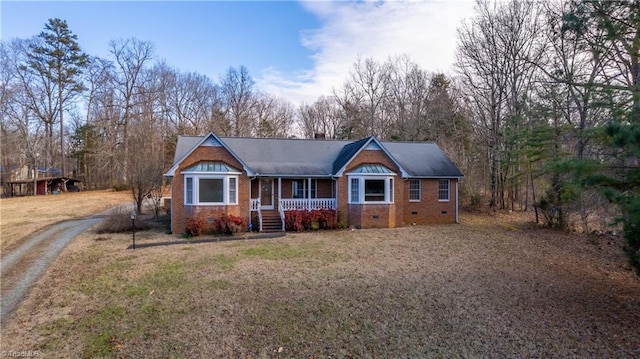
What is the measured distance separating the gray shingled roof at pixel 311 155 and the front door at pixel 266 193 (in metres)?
0.87

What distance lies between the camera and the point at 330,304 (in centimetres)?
779

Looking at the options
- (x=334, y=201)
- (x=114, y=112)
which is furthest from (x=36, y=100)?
(x=334, y=201)

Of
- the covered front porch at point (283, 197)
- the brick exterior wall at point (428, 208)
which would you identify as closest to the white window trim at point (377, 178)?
the covered front porch at point (283, 197)

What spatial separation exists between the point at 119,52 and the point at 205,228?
37075 millimetres

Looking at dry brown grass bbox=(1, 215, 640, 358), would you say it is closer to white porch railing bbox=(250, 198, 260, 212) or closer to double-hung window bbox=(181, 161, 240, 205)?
double-hung window bbox=(181, 161, 240, 205)

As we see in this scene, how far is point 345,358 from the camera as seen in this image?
5.82 meters

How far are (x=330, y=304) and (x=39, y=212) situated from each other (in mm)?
25745

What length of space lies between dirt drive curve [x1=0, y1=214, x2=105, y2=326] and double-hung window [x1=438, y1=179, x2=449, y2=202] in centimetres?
1892

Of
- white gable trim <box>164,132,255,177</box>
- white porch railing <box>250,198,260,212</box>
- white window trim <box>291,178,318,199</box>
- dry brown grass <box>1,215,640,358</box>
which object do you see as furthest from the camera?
white window trim <box>291,178,318,199</box>

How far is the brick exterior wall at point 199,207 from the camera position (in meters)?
16.7

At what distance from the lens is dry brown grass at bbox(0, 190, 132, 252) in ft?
54.9

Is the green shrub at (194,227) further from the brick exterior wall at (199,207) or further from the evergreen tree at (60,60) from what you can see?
the evergreen tree at (60,60)

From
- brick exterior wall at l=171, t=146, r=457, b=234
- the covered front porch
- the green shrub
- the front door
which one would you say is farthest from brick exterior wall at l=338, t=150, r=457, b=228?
the green shrub

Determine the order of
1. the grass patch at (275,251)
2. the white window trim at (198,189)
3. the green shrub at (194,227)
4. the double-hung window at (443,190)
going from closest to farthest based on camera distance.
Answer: the grass patch at (275,251), the green shrub at (194,227), the white window trim at (198,189), the double-hung window at (443,190)
